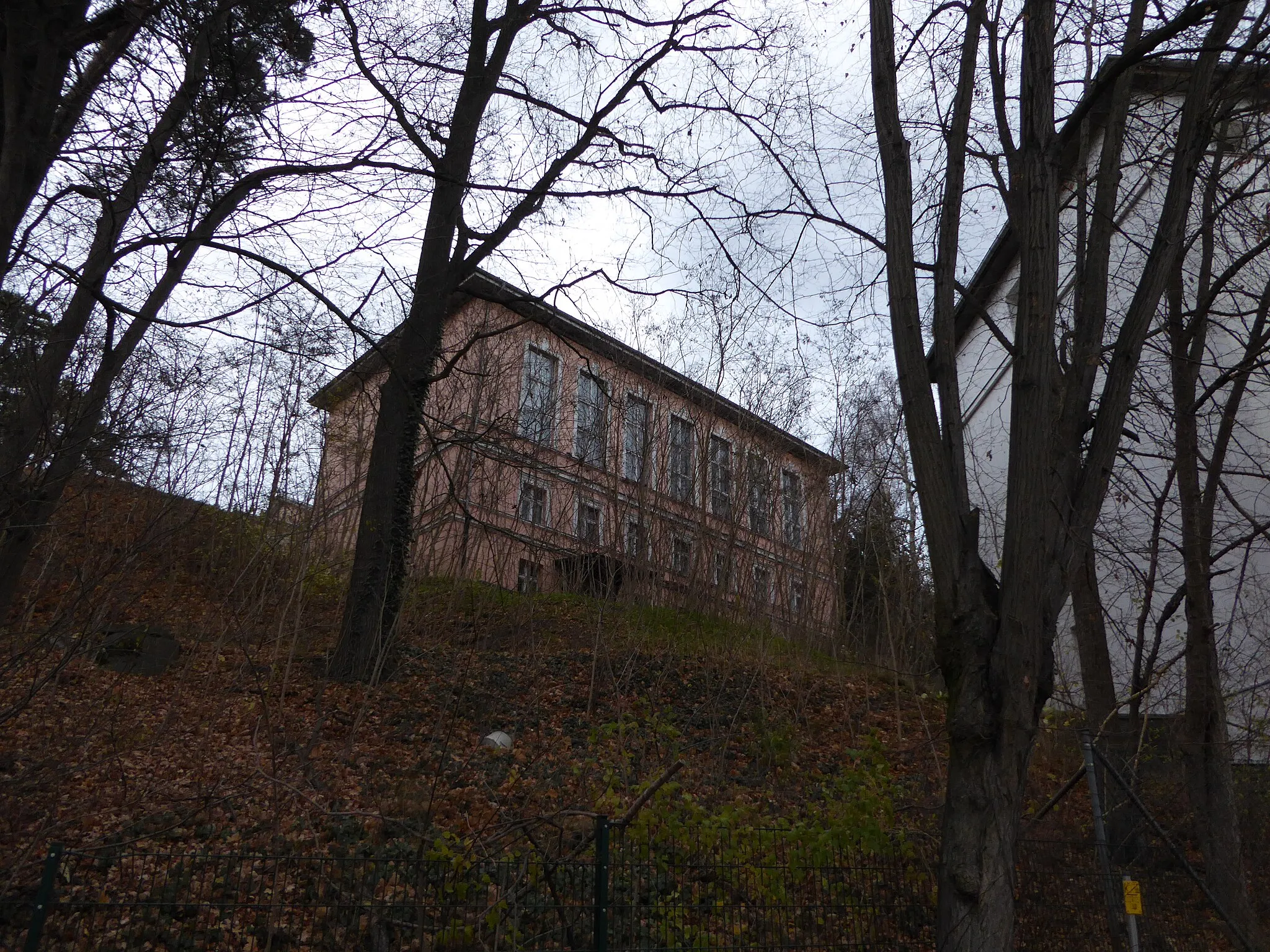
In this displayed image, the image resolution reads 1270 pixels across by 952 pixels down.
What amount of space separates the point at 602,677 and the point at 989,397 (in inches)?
411

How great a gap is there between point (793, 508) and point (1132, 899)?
9514 millimetres

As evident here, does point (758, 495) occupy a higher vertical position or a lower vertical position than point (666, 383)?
lower

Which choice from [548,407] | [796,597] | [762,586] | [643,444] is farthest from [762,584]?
[548,407]

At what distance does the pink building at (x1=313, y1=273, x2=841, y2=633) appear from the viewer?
13.2 m

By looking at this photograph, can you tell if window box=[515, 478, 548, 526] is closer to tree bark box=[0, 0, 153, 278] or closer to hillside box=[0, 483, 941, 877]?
hillside box=[0, 483, 941, 877]

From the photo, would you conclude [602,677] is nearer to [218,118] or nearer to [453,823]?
[453,823]

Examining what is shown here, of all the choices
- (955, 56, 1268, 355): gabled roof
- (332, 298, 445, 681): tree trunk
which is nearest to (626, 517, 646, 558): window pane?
(332, 298, 445, 681): tree trunk

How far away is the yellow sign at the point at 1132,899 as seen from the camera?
5484mm

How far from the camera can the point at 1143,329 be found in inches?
200

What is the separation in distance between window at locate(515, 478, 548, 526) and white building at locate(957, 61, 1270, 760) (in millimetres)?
6254

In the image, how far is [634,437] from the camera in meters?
14.1

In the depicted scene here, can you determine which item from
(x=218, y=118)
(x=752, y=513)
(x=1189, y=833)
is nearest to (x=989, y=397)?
(x=752, y=513)

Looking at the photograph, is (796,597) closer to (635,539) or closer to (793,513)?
(793,513)

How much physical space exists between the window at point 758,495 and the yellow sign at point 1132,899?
8.63m
